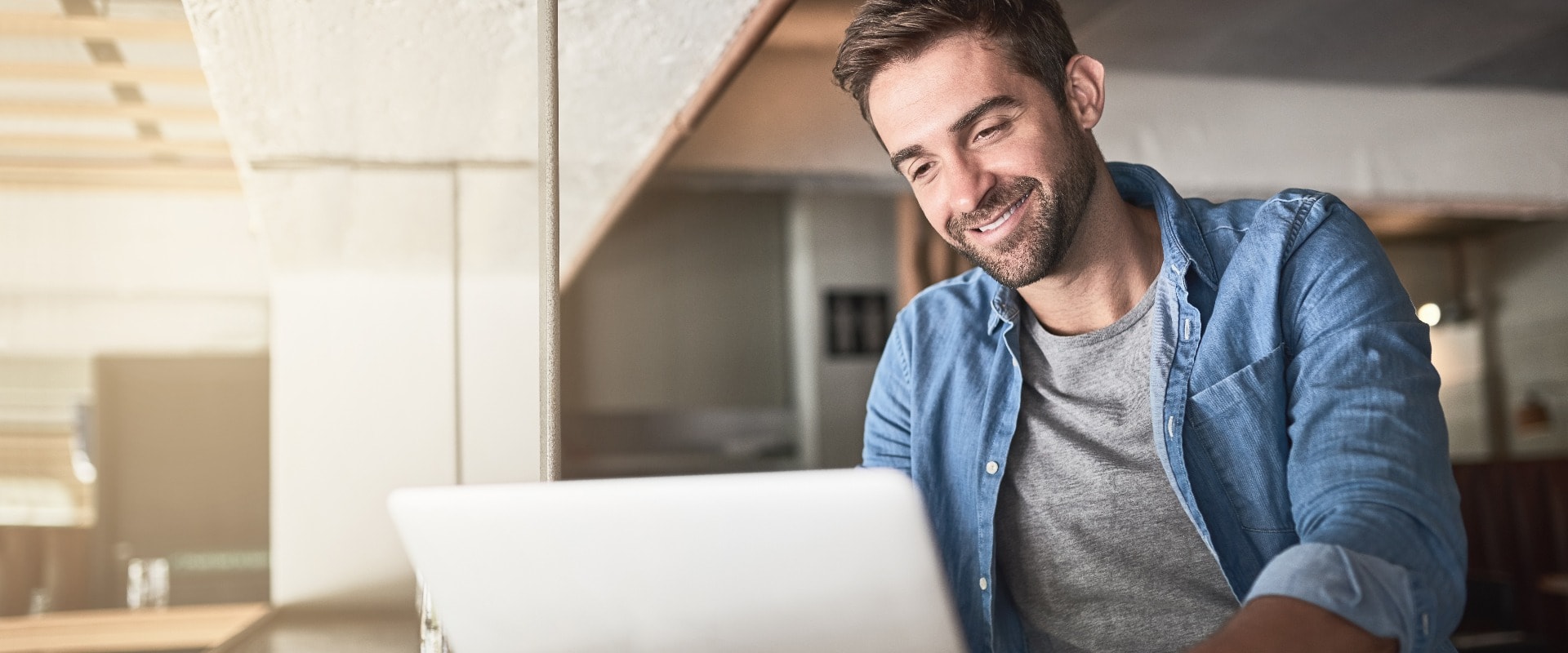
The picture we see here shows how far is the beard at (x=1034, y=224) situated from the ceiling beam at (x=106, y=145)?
8.48ft

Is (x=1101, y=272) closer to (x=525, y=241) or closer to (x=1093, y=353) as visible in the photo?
(x=1093, y=353)

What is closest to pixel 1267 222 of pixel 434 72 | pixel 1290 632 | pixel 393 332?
pixel 1290 632

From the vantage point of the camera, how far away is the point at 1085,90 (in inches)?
54.4

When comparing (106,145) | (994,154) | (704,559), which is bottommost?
(704,559)

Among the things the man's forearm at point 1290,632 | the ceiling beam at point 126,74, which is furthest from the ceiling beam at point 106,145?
the man's forearm at point 1290,632

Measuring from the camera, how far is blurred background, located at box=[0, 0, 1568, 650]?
5.61 ft

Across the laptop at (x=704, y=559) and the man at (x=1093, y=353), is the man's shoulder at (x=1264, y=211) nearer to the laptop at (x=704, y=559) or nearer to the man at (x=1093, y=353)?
the man at (x=1093, y=353)

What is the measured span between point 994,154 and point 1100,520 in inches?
17.1

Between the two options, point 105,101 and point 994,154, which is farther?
point 105,101

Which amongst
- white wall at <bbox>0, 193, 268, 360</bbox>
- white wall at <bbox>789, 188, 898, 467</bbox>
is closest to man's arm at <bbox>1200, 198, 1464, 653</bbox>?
white wall at <bbox>0, 193, 268, 360</bbox>

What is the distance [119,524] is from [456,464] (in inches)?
213

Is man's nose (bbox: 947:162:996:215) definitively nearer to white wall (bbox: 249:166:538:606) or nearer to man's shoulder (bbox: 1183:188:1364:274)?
man's shoulder (bbox: 1183:188:1364:274)

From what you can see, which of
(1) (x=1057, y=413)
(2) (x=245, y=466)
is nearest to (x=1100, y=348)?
(1) (x=1057, y=413)

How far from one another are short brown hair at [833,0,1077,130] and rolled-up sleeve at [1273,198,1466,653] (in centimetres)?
36
